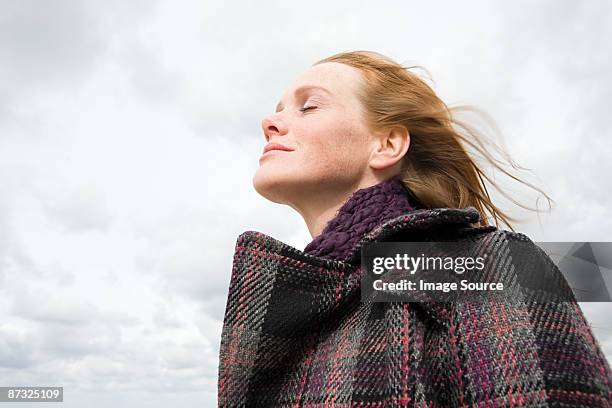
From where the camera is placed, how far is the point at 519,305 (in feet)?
5.67

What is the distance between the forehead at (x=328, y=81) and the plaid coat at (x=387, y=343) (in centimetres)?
98

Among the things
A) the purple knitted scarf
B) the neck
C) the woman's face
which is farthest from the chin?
the purple knitted scarf

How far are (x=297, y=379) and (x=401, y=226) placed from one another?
626mm

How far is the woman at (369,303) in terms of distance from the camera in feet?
5.31

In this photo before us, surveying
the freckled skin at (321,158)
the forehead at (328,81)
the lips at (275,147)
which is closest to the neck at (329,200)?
the freckled skin at (321,158)

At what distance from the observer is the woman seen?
1618mm

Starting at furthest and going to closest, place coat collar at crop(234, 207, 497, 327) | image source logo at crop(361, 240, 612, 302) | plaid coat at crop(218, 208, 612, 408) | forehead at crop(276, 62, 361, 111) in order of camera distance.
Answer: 1. forehead at crop(276, 62, 361, 111)
2. coat collar at crop(234, 207, 497, 327)
3. image source logo at crop(361, 240, 612, 302)
4. plaid coat at crop(218, 208, 612, 408)

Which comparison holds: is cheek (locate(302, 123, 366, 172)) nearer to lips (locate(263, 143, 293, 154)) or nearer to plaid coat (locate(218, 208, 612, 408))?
lips (locate(263, 143, 293, 154))

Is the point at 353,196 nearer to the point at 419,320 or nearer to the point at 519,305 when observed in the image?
the point at 419,320

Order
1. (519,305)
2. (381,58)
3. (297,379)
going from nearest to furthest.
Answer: (519,305)
(297,379)
(381,58)

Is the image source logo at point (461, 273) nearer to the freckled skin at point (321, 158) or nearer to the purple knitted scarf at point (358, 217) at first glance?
the purple knitted scarf at point (358, 217)

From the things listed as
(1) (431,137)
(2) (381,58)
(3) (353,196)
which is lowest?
(3) (353,196)

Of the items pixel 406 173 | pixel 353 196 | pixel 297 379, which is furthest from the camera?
pixel 406 173

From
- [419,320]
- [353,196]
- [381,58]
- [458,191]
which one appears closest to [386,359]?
[419,320]
